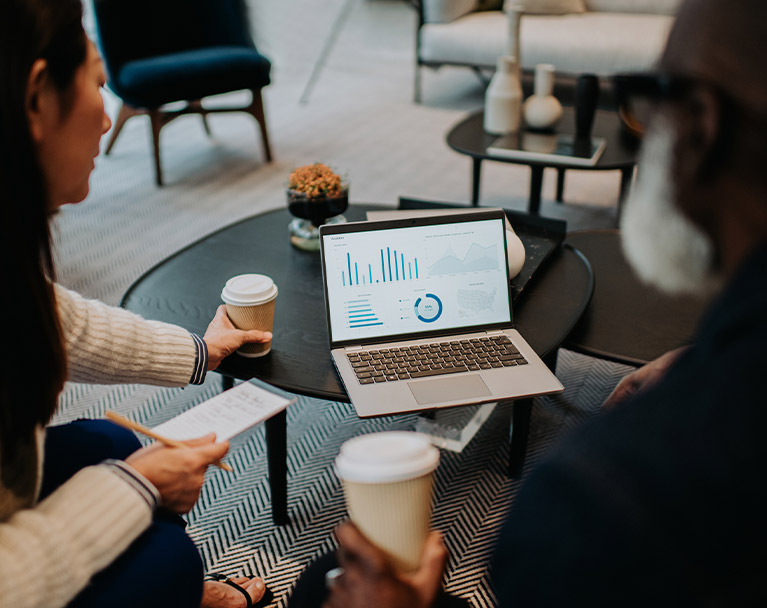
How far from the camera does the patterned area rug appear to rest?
1402mm

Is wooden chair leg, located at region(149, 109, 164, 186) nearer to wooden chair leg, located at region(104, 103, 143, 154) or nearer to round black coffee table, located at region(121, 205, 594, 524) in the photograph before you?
wooden chair leg, located at region(104, 103, 143, 154)

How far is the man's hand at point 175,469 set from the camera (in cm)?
92

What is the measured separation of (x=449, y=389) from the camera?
1187 mm

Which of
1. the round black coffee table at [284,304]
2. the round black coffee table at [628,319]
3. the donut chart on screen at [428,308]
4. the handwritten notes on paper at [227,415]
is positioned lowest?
the round black coffee table at [628,319]

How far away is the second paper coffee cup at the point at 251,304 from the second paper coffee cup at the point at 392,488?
2.04ft

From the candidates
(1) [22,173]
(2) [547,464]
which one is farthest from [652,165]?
(1) [22,173]

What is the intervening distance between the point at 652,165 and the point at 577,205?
2.48 m

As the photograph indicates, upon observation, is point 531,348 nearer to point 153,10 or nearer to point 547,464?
point 547,464

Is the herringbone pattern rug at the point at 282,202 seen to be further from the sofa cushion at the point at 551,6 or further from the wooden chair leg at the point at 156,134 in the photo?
the sofa cushion at the point at 551,6

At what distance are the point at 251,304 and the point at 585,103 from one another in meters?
1.70

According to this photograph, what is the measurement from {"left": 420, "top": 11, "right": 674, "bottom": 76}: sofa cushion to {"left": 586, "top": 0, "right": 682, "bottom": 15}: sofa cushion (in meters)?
0.06

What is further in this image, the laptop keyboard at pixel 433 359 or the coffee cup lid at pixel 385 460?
the laptop keyboard at pixel 433 359

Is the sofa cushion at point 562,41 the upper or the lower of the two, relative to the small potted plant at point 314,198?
lower

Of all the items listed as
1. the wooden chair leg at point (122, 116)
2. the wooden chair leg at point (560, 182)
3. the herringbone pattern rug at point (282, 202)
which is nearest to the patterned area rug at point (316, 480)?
the herringbone pattern rug at point (282, 202)
